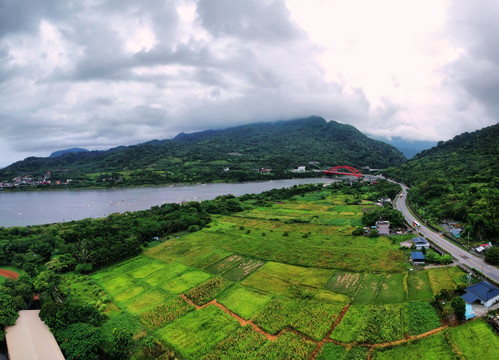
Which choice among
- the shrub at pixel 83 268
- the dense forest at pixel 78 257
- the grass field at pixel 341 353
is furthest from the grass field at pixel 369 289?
the shrub at pixel 83 268

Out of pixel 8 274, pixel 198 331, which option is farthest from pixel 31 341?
pixel 8 274

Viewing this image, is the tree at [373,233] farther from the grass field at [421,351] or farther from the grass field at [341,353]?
the grass field at [341,353]

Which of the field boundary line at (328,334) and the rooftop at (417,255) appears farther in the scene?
the rooftop at (417,255)

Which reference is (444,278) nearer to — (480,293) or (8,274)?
(480,293)

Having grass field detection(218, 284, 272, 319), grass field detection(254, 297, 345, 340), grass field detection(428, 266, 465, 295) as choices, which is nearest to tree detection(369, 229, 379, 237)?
grass field detection(428, 266, 465, 295)

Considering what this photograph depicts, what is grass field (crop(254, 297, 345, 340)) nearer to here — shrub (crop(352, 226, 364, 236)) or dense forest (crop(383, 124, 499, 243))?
shrub (crop(352, 226, 364, 236))

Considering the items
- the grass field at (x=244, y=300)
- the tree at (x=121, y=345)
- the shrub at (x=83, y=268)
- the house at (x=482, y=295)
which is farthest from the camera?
the shrub at (x=83, y=268)

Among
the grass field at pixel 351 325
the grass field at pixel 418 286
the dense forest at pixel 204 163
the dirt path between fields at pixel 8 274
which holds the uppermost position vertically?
the dense forest at pixel 204 163

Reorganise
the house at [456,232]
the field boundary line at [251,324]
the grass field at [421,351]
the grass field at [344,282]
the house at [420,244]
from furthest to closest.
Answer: the house at [456,232]
the house at [420,244]
the grass field at [344,282]
the field boundary line at [251,324]
the grass field at [421,351]
